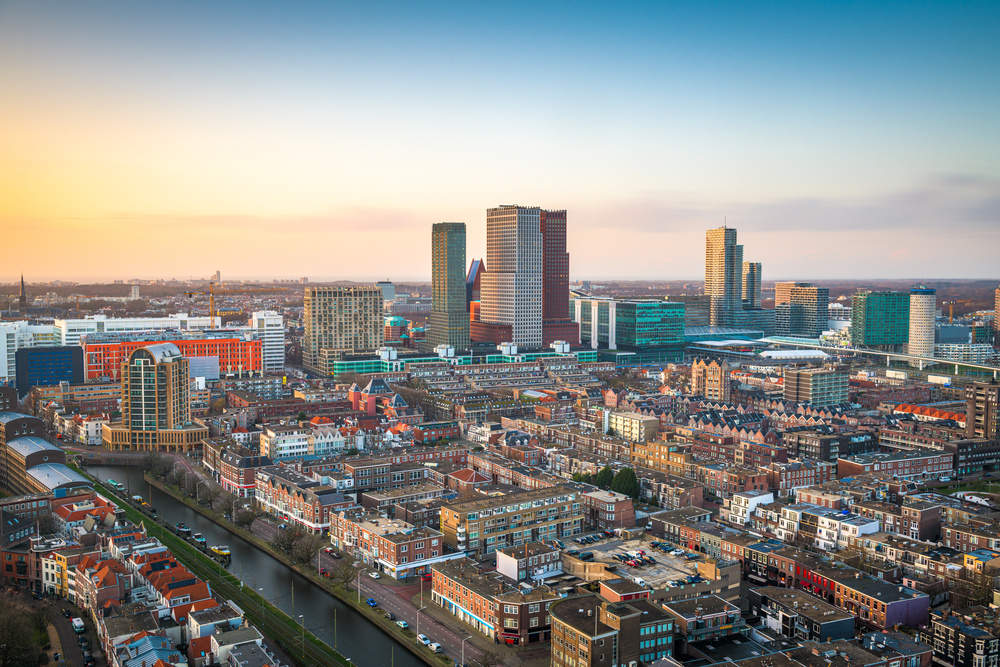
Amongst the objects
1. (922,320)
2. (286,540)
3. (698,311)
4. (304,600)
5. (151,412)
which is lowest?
(304,600)

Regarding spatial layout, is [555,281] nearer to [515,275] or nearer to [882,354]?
[515,275]

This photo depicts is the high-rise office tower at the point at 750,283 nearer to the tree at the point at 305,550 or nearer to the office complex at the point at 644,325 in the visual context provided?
the office complex at the point at 644,325

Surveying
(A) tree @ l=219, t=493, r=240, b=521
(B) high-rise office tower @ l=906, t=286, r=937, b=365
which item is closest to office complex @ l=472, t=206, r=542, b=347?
(B) high-rise office tower @ l=906, t=286, r=937, b=365

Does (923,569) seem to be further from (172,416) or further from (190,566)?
(172,416)

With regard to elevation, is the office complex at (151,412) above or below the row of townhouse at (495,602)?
above

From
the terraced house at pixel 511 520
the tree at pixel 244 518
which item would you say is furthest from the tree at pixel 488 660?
the tree at pixel 244 518

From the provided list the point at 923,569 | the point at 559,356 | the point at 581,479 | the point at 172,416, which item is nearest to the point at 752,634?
the point at 923,569

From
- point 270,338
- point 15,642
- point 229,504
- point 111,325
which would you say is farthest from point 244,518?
point 111,325
